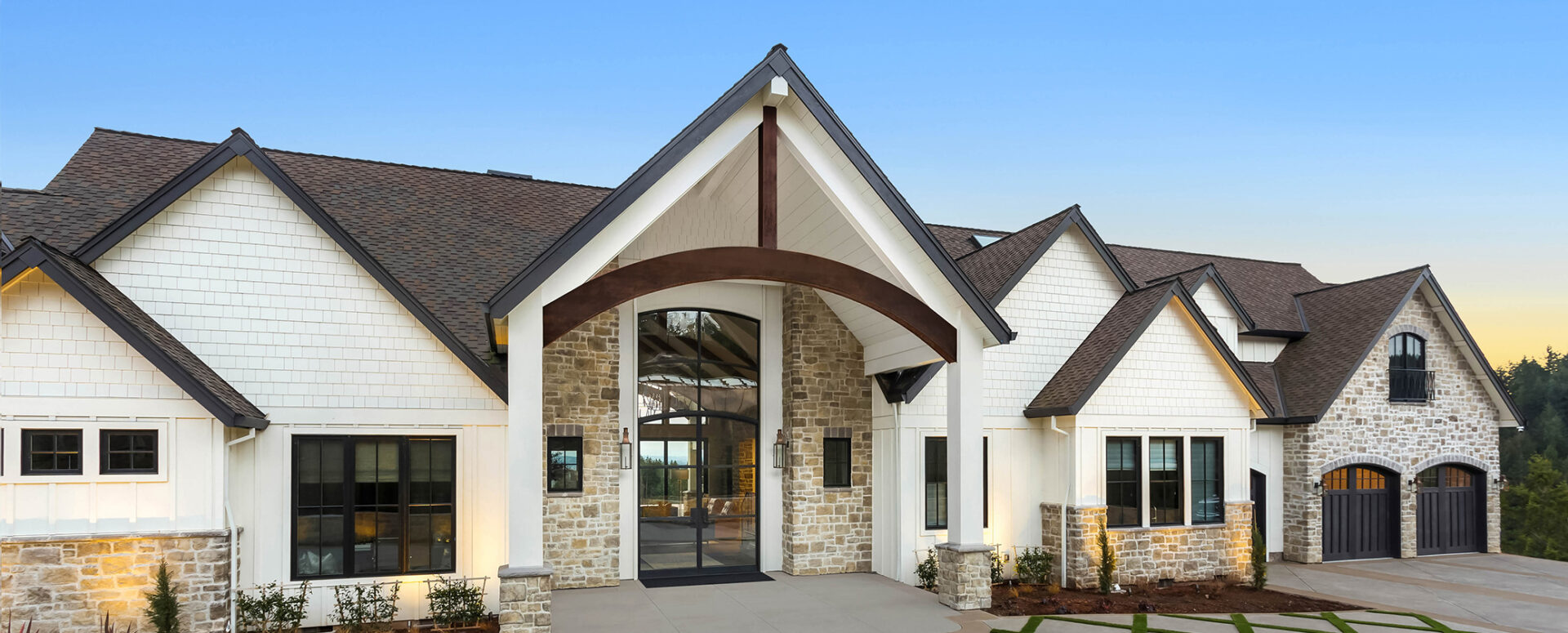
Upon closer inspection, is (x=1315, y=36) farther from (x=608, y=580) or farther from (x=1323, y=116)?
(x=608, y=580)

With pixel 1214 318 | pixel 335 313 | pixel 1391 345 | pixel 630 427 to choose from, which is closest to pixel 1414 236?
pixel 1391 345

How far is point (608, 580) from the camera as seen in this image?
12.1 m

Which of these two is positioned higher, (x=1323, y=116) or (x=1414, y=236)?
(x=1323, y=116)

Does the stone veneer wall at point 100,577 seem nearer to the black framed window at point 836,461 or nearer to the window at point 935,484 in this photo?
the black framed window at point 836,461

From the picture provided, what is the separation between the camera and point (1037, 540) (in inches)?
539

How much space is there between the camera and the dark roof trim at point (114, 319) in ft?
27.0

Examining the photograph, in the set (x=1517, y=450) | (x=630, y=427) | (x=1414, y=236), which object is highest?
(x=1414, y=236)

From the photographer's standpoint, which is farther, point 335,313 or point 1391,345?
point 1391,345

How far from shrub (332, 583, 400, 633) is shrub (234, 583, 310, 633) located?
1.22ft

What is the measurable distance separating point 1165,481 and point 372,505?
11.3m

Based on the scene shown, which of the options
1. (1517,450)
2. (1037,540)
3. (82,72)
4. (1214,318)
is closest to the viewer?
(1037,540)

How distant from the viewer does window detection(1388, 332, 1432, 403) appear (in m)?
17.6

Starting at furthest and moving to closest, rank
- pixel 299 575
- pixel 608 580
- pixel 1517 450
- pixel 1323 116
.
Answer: pixel 1517 450
pixel 1323 116
pixel 608 580
pixel 299 575

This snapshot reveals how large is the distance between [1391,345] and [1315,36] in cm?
625
